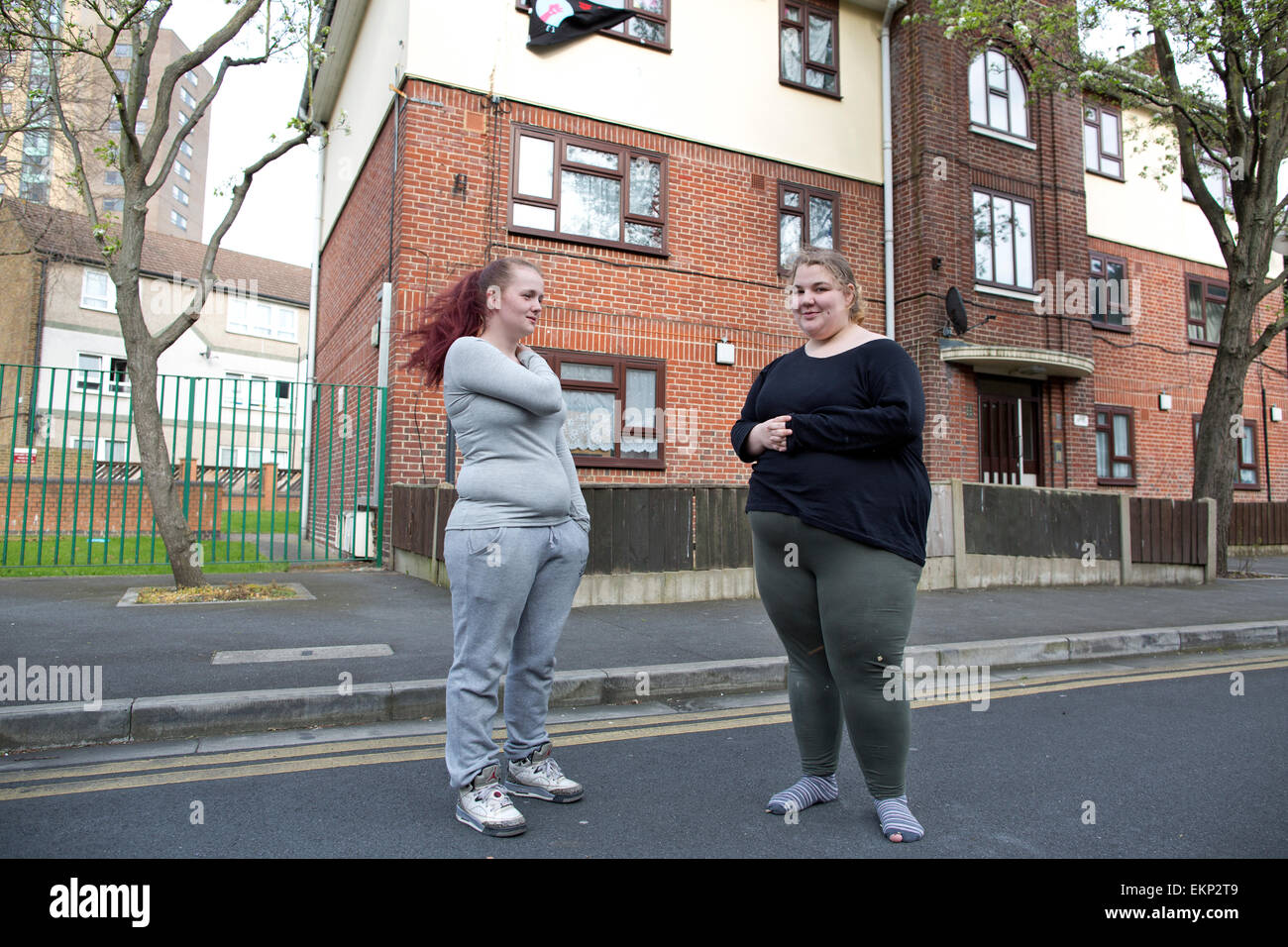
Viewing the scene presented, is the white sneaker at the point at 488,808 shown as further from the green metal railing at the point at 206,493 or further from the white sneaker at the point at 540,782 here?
the green metal railing at the point at 206,493

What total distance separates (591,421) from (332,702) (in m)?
6.94

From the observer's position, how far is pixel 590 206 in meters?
11.1

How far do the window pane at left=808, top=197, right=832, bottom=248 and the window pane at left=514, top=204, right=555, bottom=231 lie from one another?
415cm

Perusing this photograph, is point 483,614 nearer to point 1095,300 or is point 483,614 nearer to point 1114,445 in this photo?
point 1114,445

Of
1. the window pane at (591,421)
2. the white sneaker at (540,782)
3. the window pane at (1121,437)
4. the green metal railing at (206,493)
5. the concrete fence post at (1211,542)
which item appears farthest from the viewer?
the window pane at (1121,437)

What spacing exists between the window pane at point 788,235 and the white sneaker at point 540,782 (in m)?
10.4

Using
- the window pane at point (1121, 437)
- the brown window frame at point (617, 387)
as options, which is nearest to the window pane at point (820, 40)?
the brown window frame at point (617, 387)

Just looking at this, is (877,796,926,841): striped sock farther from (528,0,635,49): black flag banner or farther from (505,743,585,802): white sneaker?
(528,0,635,49): black flag banner

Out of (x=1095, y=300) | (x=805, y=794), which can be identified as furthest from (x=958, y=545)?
(x=1095, y=300)

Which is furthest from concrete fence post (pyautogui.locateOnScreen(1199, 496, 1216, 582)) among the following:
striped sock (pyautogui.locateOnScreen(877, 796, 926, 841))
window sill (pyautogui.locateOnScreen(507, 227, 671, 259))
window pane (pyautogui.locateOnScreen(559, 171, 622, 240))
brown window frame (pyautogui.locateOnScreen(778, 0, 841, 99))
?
striped sock (pyautogui.locateOnScreen(877, 796, 926, 841))

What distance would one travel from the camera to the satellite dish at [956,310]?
12227mm
